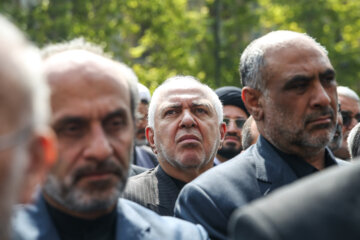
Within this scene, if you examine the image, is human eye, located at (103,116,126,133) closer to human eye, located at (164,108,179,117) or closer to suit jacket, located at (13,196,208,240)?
suit jacket, located at (13,196,208,240)

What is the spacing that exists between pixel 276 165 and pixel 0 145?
2.15m

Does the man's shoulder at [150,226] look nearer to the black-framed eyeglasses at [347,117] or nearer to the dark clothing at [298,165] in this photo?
the dark clothing at [298,165]

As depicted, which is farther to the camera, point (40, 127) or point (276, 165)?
point (276, 165)

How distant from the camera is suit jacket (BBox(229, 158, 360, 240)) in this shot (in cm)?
145

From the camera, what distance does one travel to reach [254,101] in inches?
149

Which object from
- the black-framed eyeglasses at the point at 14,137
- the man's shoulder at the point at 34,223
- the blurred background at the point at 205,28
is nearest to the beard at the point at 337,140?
the man's shoulder at the point at 34,223

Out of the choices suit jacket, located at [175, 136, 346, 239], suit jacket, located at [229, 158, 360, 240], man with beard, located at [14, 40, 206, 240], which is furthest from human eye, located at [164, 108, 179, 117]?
suit jacket, located at [229, 158, 360, 240]

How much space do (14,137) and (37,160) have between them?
207 mm

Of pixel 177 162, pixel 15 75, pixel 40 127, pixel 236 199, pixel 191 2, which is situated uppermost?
pixel 15 75

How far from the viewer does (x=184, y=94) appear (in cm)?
489

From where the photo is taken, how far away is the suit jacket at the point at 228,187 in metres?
3.30

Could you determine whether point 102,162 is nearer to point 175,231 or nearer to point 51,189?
point 51,189

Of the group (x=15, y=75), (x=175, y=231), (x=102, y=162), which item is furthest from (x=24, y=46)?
(x=175, y=231)

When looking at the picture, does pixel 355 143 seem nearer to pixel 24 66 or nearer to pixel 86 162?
pixel 86 162
